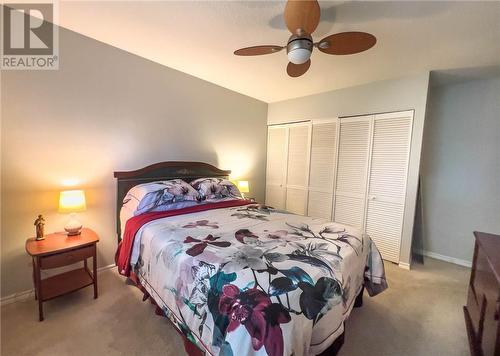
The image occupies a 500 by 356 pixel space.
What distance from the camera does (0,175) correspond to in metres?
1.87

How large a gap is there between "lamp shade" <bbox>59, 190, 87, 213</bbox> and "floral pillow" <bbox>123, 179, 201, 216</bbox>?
447 mm

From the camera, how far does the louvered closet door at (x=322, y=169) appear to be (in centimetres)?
349

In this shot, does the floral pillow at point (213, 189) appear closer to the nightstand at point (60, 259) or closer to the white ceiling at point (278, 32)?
the nightstand at point (60, 259)

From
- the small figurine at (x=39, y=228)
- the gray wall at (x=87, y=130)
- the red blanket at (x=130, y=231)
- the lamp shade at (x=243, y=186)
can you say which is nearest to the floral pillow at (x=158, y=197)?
the red blanket at (x=130, y=231)

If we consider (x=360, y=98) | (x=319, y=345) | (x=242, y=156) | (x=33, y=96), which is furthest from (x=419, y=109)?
(x=33, y=96)

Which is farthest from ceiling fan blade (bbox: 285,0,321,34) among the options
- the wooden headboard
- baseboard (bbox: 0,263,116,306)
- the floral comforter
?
baseboard (bbox: 0,263,116,306)

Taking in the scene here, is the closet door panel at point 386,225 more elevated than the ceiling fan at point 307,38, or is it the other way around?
the ceiling fan at point 307,38

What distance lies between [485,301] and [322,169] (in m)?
2.40

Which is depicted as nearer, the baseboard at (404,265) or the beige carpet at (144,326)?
the beige carpet at (144,326)

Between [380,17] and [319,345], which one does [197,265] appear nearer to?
[319,345]

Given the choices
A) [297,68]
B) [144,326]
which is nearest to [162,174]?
[144,326]

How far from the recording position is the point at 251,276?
1.20m

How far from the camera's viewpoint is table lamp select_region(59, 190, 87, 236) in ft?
6.57

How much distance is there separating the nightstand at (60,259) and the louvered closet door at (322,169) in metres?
3.03
